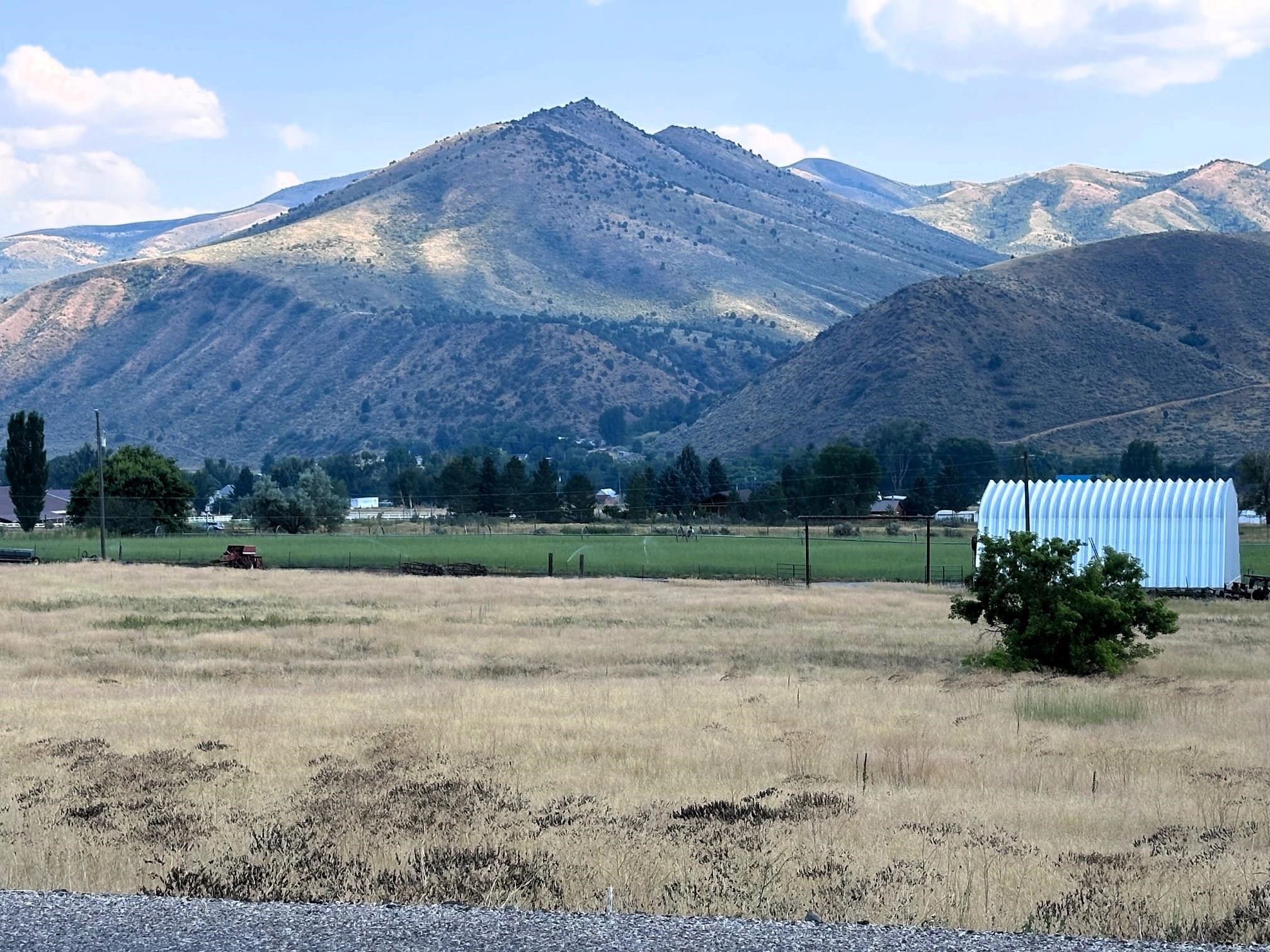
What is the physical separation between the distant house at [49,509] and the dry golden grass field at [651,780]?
264 feet

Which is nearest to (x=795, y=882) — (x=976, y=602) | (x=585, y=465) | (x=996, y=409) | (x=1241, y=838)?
(x=1241, y=838)

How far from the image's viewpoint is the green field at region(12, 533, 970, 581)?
227ft

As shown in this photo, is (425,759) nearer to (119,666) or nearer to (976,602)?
(119,666)

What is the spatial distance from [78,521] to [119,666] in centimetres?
7486

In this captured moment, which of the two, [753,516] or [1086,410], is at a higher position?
[1086,410]

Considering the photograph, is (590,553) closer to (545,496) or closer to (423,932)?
(545,496)

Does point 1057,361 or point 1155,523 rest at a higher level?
point 1057,361

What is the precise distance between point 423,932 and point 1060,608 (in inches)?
899

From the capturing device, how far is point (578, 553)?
7994cm

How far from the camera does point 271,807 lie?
13086 mm

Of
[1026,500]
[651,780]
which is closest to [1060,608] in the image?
[651,780]

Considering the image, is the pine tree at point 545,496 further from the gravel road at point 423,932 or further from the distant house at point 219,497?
the gravel road at point 423,932

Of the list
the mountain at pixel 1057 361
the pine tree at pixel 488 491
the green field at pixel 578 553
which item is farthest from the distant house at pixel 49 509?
the mountain at pixel 1057 361

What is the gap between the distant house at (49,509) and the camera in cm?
Answer: 10731
